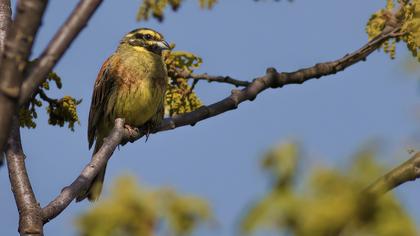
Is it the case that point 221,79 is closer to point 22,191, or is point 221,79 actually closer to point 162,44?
point 22,191

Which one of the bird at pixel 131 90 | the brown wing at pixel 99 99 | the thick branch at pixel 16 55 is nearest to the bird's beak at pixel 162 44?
the bird at pixel 131 90

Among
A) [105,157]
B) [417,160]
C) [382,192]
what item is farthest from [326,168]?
[105,157]

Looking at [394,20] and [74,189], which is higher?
[394,20]

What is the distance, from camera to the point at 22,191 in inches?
177

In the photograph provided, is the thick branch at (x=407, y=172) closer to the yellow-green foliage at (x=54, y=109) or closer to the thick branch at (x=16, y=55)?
the thick branch at (x=16, y=55)

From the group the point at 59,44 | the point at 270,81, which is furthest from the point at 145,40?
the point at 59,44

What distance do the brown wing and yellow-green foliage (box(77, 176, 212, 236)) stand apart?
6131 millimetres

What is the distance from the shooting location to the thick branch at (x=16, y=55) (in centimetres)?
187

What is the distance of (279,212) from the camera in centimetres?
130

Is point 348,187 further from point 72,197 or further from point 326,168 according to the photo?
point 72,197

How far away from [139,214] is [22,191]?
122 inches

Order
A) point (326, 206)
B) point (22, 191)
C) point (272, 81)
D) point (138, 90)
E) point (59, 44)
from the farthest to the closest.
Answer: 1. point (138, 90)
2. point (272, 81)
3. point (22, 191)
4. point (59, 44)
5. point (326, 206)

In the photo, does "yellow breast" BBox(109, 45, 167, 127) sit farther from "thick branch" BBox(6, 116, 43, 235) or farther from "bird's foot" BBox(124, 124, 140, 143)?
"thick branch" BBox(6, 116, 43, 235)

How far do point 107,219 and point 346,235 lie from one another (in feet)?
1.59
